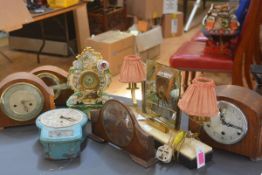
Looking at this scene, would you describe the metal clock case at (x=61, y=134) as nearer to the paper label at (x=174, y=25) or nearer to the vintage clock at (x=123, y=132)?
the vintage clock at (x=123, y=132)

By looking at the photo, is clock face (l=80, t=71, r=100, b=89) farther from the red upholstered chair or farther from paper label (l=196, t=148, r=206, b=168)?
the red upholstered chair

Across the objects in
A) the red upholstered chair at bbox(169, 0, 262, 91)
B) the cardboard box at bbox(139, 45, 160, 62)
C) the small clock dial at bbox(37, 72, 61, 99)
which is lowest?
the cardboard box at bbox(139, 45, 160, 62)

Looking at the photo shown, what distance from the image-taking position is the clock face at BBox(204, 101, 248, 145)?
3.80 ft

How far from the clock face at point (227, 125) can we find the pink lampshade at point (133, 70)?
28 centimetres

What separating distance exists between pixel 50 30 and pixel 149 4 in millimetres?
1112

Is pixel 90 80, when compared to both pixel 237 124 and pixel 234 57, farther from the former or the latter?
pixel 234 57

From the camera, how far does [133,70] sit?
1.31 metres

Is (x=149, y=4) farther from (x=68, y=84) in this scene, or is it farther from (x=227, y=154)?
(x=227, y=154)

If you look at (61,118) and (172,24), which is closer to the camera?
(61,118)

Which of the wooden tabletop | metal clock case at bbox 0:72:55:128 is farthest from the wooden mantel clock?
the wooden tabletop

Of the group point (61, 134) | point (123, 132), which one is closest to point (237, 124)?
point (123, 132)

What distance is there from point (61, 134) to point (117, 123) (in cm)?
18

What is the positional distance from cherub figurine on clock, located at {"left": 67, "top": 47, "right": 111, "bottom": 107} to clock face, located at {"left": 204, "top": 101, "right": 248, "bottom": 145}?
0.43 meters

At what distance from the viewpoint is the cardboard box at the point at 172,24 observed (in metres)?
4.52
